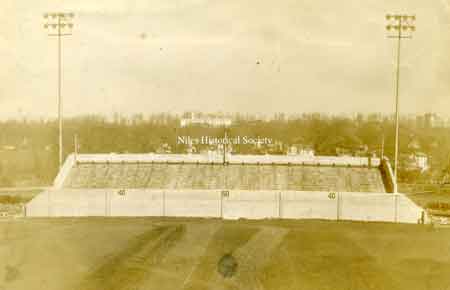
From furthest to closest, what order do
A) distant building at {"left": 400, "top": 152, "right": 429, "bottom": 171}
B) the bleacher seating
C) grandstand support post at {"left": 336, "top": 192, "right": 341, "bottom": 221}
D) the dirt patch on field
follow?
1. distant building at {"left": 400, "top": 152, "right": 429, "bottom": 171}
2. the bleacher seating
3. grandstand support post at {"left": 336, "top": 192, "right": 341, "bottom": 221}
4. the dirt patch on field

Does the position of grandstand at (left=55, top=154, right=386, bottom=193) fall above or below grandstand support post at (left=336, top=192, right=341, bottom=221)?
above

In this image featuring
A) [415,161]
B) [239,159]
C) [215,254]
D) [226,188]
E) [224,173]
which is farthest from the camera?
[415,161]

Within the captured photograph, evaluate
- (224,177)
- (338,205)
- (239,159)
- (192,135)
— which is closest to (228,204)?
(224,177)

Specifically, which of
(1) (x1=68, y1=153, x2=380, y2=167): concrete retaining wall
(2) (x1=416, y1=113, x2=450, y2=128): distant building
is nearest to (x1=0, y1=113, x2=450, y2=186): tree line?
(2) (x1=416, y1=113, x2=450, y2=128): distant building

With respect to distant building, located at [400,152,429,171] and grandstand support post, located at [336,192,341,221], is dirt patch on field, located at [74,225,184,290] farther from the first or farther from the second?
distant building, located at [400,152,429,171]

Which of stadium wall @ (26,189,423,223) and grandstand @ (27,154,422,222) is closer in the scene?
stadium wall @ (26,189,423,223)

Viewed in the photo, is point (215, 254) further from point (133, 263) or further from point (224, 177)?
point (224, 177)
